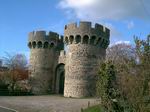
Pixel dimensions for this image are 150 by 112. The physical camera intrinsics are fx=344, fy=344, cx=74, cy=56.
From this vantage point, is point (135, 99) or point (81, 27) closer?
point (135, 99)

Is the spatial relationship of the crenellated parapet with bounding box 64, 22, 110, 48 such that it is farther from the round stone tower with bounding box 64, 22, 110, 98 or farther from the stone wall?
the stone wall

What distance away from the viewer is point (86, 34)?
38.8 meters

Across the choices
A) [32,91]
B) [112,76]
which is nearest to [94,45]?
[32,91]

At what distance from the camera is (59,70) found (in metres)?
46.1

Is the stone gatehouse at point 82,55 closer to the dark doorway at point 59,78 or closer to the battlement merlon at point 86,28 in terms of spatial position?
the battlement merlon at point 86,28

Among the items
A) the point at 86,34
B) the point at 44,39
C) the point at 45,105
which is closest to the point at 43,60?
the point at 44,39

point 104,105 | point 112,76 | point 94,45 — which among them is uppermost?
point 94,45

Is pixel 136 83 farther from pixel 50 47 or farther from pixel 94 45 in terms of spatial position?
pixel 50 47

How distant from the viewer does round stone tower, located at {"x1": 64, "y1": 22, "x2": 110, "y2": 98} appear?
3852 cm

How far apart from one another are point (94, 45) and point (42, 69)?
945 centimetres

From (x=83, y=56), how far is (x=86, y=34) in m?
2.52

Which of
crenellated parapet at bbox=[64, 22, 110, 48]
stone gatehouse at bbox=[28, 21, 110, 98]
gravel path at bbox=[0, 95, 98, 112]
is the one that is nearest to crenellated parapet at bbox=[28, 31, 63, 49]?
stone gatehouse at bbox=[28, 21, 110, 98]

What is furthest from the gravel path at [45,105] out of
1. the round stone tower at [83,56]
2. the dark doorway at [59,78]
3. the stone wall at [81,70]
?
the dark doorway at [59,78]

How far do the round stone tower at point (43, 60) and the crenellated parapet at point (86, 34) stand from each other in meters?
5.54
